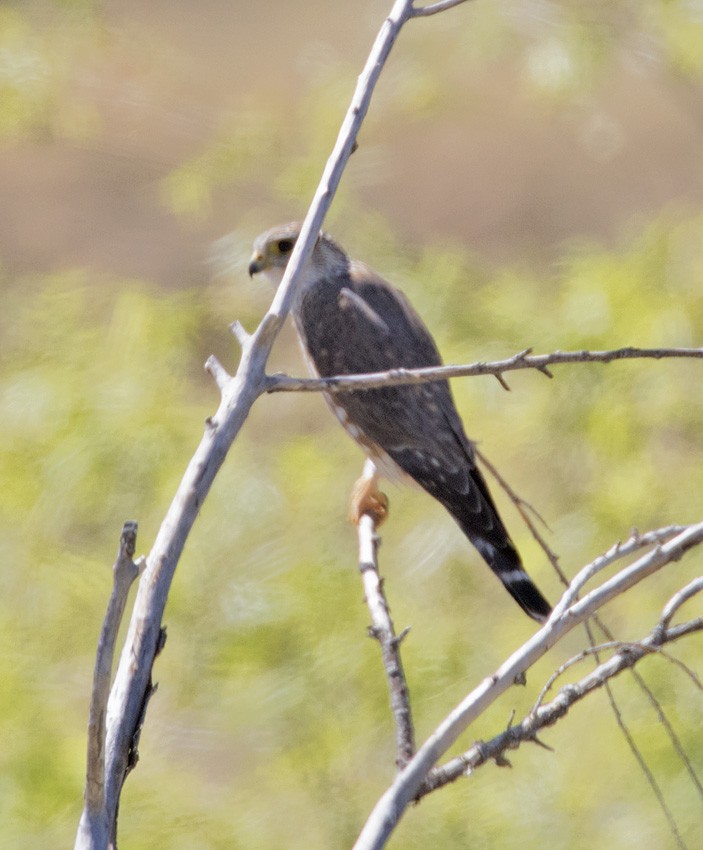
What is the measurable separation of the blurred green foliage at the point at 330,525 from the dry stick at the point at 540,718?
202 cm

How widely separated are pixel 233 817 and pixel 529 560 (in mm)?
1160

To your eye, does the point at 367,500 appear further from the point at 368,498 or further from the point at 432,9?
the point at 432,9

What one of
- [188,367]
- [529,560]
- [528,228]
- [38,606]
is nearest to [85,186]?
[528,228]

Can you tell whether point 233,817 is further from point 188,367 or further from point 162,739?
point 188,367

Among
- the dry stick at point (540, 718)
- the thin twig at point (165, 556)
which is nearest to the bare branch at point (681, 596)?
the dry stick at point (540, 718)

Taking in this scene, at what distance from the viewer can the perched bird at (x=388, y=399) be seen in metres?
2.98

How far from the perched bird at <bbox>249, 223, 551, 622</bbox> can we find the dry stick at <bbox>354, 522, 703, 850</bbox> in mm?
1624

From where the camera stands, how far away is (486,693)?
119 cm

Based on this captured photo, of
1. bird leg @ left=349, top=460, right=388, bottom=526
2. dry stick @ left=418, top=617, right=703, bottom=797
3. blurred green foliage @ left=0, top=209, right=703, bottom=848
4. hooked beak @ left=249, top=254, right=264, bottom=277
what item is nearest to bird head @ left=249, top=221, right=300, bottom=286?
hooked beak @ left=249, top=254, right=264, bottom=277

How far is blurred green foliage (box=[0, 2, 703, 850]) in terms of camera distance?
11.5 feet

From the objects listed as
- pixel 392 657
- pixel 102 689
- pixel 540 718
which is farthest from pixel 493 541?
pixel 102 689

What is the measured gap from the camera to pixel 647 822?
3.36 metres

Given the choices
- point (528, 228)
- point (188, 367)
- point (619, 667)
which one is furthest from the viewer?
point (528, 228)

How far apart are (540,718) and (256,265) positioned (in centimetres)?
200
